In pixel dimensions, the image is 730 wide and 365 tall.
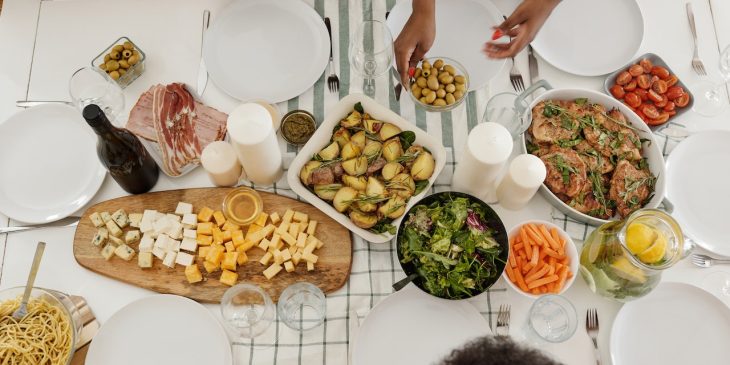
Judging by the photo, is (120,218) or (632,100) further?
(632,100)

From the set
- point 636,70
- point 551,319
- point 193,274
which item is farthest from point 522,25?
point 193,274

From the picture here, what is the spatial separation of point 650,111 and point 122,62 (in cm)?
158

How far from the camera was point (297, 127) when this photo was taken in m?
1.51

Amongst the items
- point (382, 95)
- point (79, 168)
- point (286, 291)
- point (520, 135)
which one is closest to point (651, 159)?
point (520, 135)

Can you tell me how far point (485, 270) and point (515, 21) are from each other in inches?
29.5

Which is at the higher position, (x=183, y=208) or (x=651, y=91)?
(x=651, y=91)

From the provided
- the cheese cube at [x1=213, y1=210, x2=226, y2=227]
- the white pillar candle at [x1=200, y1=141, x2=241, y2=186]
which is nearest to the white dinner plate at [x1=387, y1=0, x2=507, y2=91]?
the white pillar candle at [x1=200, y1=141, x2=241, y2=186]

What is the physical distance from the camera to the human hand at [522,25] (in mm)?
1509

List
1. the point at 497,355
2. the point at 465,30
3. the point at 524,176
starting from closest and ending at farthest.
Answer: the point at 497,355, the point at 524,176, the point at 465,30

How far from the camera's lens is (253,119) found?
50.2 inches

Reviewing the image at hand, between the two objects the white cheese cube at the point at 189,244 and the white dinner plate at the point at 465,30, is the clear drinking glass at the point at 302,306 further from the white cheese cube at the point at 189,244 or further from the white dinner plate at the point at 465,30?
the white dinner plate at the point at 465,30

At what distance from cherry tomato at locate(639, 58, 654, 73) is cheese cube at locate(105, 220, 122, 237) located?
162cm

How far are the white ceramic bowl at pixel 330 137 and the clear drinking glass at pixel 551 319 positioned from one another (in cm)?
41

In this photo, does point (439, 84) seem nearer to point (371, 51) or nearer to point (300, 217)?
point (371, 51)
